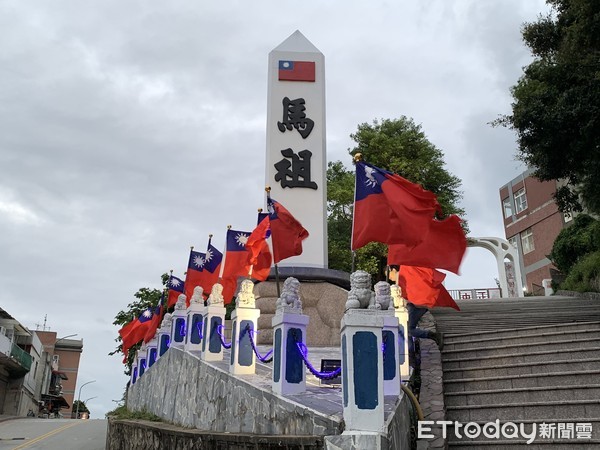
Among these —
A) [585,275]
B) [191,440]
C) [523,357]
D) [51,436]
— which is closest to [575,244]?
[585,275]

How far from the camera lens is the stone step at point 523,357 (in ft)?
26.3

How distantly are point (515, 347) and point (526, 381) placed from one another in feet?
3.70

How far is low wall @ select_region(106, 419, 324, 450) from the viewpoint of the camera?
15.5 ft

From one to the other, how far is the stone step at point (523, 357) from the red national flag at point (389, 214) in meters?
3.67

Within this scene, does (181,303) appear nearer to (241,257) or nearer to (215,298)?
(241,257)

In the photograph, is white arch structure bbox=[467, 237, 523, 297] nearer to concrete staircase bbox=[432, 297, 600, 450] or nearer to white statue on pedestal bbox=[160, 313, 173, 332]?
concrete staircase bbox=[432, 297, 600, 450]

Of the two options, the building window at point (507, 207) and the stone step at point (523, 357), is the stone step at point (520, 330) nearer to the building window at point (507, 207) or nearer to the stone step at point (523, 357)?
the stone step at point (523, 357)

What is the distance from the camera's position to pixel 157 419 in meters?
10.4

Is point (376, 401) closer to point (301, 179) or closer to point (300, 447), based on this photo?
point (300, 447)

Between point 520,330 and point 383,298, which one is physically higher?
point 520,330

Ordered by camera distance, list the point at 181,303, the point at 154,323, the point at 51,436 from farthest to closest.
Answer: the point at 51,436
the point at 154,323
the point at 181,303

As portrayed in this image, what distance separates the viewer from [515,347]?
8758mm

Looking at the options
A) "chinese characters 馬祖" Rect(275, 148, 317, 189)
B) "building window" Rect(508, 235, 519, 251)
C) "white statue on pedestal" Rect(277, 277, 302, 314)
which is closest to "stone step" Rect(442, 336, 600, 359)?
"white statue on pedestal" Rect(277, 277, 302, 314)

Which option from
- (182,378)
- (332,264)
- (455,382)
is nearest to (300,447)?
(455,382)
